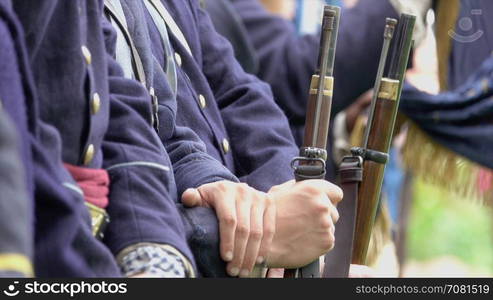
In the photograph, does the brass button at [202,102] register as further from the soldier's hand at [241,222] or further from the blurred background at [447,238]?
the blurred background at [447,238]

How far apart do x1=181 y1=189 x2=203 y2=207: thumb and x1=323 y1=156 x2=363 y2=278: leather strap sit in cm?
28

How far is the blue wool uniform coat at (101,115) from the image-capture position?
1.66 meters

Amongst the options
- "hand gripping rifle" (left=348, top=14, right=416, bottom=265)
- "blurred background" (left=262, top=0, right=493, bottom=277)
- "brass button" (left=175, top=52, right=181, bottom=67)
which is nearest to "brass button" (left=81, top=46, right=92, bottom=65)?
"brass button" (left=175, top=52, right=181, bottom=67)

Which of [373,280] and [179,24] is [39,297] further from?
[179,24]

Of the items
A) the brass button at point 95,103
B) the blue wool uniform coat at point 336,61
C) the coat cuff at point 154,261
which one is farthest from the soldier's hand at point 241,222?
the blue wool uniform coat at point 336,61

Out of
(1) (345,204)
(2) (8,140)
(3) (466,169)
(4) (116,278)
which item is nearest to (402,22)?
(1) (345,204)

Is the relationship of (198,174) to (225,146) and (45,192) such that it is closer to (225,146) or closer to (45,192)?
(225,146)

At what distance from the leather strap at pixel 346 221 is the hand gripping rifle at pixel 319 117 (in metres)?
0.09

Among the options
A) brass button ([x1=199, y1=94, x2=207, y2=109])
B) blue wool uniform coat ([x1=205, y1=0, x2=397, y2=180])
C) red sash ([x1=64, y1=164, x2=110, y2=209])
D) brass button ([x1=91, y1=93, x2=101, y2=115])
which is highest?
brass button ([x1=91, y1=93, x2=101, y2=115])

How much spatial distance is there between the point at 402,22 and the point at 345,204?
1.17ft

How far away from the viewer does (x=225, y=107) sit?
2.38 m

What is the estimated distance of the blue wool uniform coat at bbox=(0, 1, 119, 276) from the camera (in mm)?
1475

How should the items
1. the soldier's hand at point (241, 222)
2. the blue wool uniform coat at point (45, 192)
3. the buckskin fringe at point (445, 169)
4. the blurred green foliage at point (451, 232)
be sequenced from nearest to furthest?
the blue wool uniform coat at point (45, 192) → the soldier's hand at point (241, 222) → the buckskin fringe at point (445, 169) → the blurred green foliage at point (451, 232)

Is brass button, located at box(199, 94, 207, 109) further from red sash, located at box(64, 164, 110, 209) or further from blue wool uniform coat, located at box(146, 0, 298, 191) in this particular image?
red sash, located at box(64, 164, 110, 209)
